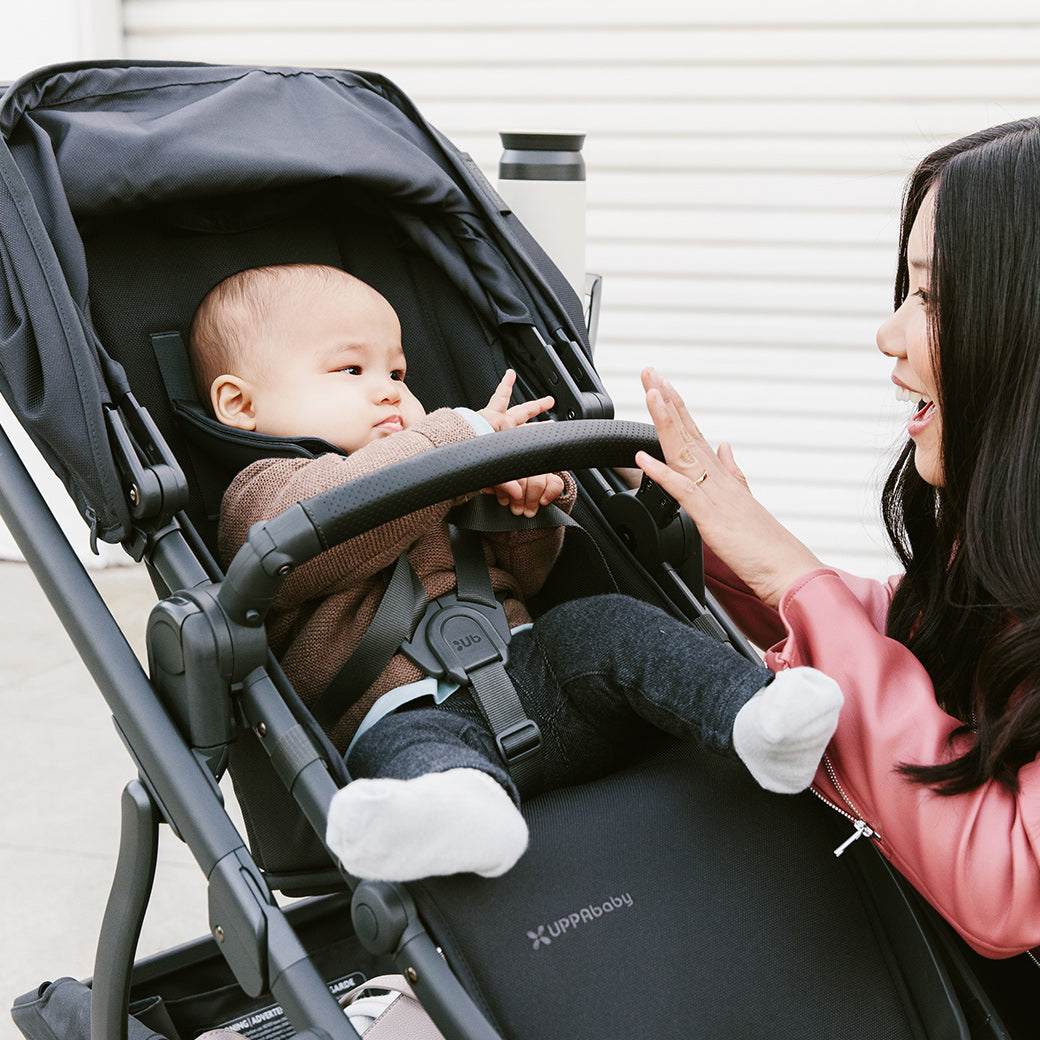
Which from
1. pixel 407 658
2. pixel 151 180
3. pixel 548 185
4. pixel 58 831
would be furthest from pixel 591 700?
pixel 58 831

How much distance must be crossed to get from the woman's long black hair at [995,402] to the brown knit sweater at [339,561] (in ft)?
1.85

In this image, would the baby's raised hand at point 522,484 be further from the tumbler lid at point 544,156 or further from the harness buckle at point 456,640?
the tumbler lid at point 544,156

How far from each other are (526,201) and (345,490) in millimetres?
1246

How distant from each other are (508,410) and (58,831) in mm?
1468

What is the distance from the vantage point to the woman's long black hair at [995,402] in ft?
3.79

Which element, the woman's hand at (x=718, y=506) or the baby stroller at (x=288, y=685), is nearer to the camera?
the baby stroller at (x=288, y=685)

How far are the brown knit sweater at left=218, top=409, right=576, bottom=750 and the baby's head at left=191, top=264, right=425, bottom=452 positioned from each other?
0.13 metres

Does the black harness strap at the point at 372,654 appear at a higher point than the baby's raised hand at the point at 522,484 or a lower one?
lower

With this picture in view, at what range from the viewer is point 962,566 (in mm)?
1377

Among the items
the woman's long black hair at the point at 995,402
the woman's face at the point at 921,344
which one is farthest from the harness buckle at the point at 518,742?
the woman's face at the point at 921,344

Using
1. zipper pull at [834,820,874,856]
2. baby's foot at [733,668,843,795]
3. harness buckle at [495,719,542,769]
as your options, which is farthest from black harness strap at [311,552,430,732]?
zipper pull at [834,820,874,856]

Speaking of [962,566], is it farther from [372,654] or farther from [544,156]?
[544,156]

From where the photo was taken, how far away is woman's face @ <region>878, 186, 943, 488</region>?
4.17ft

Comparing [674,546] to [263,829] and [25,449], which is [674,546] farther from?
[25,449]
